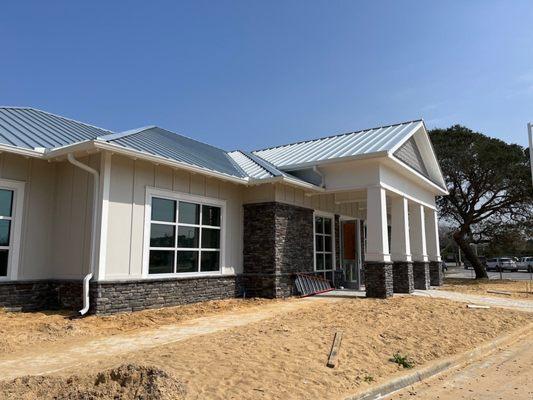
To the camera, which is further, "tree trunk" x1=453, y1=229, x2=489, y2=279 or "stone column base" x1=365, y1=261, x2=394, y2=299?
"tree trunk" x1=453, y1=229, x2=489, y2=279

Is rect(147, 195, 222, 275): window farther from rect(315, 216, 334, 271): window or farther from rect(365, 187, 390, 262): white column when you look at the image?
rect(365, 187, 390, 262): white column

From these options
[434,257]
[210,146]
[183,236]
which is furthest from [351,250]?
[183,236]

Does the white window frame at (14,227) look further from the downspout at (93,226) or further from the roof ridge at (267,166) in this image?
the roof ridge at (267,166)

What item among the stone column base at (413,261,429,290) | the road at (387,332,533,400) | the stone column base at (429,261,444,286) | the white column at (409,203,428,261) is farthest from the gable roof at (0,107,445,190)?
the road at (387,332,533,400)

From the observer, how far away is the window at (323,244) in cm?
1666

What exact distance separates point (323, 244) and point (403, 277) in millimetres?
3193

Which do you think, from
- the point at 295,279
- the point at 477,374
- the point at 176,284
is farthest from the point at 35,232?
the point at 477,374

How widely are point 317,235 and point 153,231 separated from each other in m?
7.44

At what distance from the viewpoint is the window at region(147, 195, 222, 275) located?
11.1m

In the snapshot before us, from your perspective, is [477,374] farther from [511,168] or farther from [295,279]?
[511,168]

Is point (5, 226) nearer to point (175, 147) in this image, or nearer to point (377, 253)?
A: point (175, 147)

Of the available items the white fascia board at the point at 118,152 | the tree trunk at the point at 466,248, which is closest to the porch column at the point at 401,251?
the white fascia board at the point at 118,152

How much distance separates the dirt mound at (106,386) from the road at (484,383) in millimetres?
2775

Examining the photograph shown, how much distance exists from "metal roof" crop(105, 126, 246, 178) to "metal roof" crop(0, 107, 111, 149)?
63.1 inches
